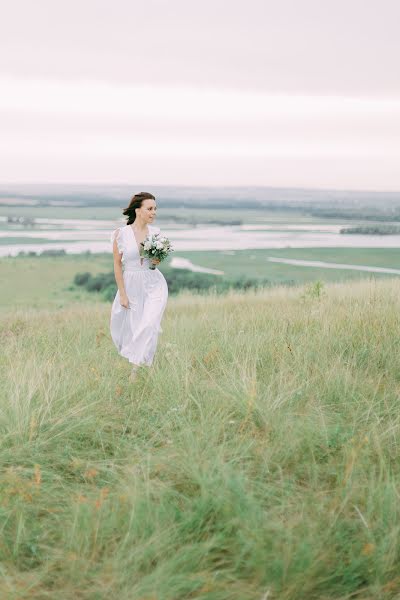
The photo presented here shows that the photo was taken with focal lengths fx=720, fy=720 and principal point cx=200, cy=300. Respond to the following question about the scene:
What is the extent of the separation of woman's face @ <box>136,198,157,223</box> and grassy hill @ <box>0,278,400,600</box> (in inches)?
63.4

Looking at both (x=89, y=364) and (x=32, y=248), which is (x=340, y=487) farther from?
(x=32, y=248)

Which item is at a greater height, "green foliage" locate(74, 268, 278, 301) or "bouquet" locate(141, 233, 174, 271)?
"bouquet" locate(141, 233, 174, 271)

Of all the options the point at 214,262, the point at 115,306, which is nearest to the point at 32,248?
the point at 214,262

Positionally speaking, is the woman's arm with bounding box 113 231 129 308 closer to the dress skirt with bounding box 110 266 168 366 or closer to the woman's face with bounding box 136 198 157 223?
the dress skirt with bounding box 110 266 168 366

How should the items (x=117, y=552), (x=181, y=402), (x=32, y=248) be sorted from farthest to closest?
(x=32, y=248) → (x=181, y=402) → (x=117, y=552)

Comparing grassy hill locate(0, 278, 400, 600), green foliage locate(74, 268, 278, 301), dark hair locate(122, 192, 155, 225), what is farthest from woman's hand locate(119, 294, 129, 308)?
green foliage locate(74, 268, 278, 301)

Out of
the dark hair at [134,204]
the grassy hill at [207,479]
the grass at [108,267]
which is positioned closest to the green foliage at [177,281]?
the grass at [108,267]

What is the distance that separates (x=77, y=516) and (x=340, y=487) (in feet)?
A: 4.92

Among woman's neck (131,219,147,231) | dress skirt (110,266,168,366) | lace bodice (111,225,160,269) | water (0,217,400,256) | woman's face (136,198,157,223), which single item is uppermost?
woman's face (136,198,157,223)

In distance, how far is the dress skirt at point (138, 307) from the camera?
7611mm

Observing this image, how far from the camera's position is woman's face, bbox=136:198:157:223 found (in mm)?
7734

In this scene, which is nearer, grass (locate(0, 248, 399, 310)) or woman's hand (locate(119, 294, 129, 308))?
woman's hand (locate(119, 294, 129, 308))

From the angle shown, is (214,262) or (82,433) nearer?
(82,433)

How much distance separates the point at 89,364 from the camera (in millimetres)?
7359
